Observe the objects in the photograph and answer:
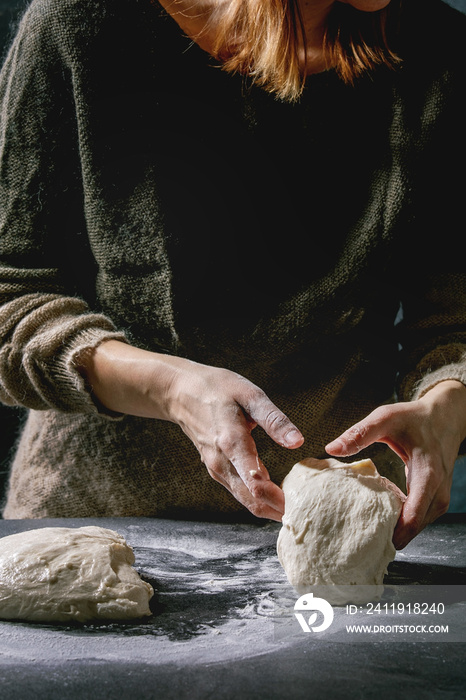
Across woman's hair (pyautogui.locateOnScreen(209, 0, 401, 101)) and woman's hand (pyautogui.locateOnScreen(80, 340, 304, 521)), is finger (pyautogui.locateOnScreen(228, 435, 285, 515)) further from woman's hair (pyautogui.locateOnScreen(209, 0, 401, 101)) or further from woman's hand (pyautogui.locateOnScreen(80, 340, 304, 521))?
woman's hair (pyautogui.locateOnScreen(209, 0, 401, 101))

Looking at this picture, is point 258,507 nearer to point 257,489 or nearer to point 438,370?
point 257,489

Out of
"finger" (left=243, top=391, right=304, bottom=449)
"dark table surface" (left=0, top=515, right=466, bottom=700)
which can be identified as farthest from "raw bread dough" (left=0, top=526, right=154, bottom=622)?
"finger" (left=243, top=391, right=304, bottom=449)

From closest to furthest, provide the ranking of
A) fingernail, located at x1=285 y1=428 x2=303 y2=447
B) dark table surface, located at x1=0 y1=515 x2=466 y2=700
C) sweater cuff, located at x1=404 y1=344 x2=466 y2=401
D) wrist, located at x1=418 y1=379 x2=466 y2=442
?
dark table surface, located at x1=0 y1=515 x2=466 y2=700, fingernail, located at x1=285 y1=428 x2=303 y2=447, wrist, located at x1=418 y1=379 x2=466 y2=442, sweater cuff, located at x1=404 y1=344 x2=466 y2=401

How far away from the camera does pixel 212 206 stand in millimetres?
1545

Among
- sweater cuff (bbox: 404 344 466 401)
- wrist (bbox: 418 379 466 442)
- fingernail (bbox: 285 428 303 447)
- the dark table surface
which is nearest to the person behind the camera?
the dark table surface

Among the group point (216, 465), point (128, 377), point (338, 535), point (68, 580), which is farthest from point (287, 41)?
point (68, 580)

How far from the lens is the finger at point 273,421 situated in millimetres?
1099

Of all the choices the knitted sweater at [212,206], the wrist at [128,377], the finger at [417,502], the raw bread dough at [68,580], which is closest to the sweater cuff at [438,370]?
the knitted sweater at [212,206]

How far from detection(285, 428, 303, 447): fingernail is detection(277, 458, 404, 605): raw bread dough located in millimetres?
124

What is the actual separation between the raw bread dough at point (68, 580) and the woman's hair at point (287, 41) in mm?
988

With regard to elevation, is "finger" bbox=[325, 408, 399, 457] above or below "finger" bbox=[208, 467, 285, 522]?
above

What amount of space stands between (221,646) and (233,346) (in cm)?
75

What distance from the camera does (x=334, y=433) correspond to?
66.6 inches

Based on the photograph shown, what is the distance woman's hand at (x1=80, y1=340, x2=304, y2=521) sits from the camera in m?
1.14
